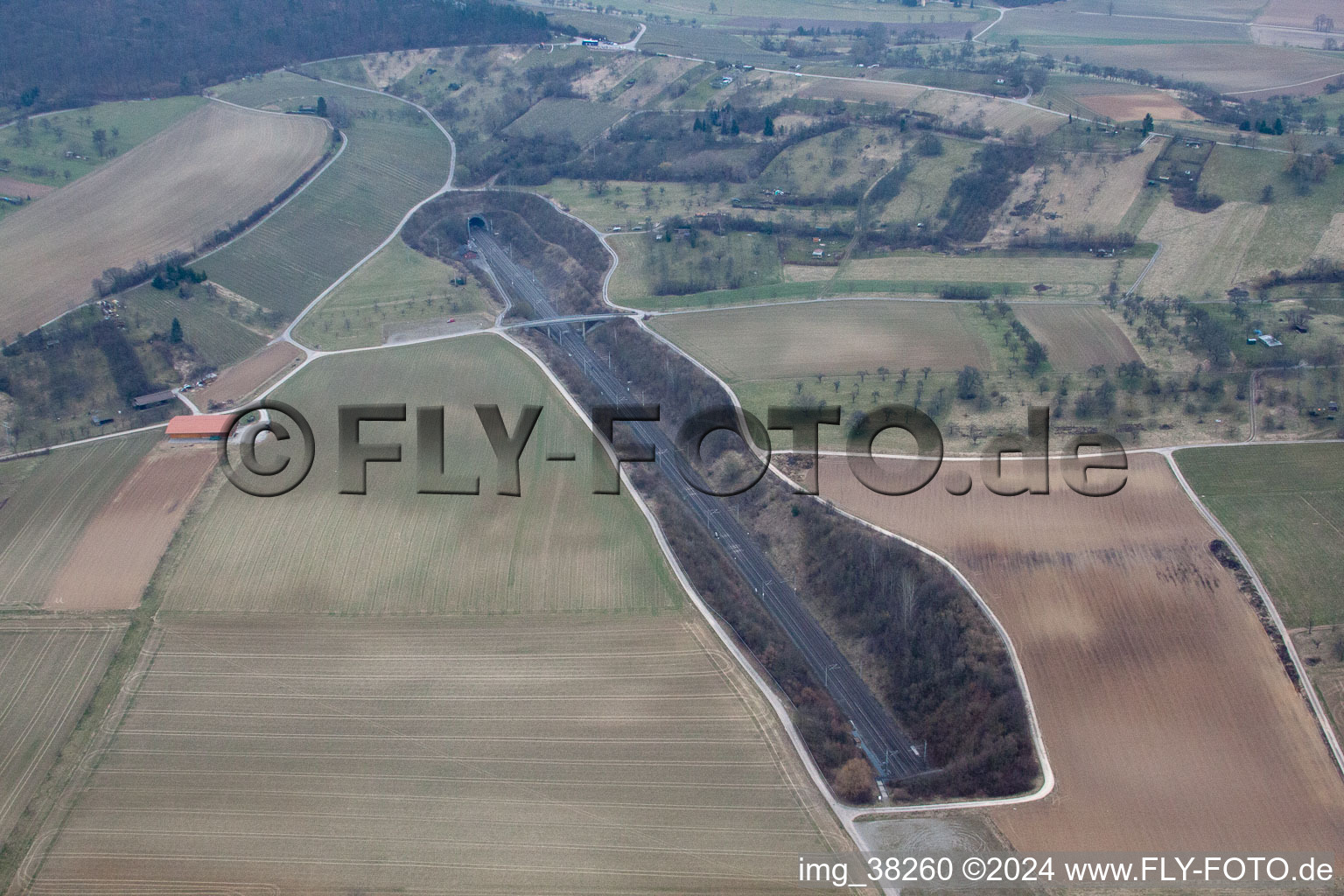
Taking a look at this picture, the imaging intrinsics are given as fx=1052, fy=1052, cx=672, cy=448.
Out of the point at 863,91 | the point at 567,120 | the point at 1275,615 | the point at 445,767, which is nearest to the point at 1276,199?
the point at 863,91

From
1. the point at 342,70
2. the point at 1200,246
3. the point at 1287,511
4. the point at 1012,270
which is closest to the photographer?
the point at 1287,511

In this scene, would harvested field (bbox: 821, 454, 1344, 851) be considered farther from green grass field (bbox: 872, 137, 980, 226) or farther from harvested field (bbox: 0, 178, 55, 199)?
harvested field (bbox: 0, 178, 55, 199)

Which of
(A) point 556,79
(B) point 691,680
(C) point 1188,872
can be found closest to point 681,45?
(A) point 556,79

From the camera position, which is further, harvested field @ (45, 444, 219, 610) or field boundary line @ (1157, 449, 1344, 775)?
harvested field @ (45, 444, 219, 610)

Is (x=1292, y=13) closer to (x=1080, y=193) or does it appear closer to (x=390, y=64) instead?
(x=1080, y=193)

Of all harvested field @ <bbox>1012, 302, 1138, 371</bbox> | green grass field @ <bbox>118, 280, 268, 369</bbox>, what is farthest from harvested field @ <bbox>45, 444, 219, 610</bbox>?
harvested field @ <bbox>1012, 302, 1138, 371</bbox>

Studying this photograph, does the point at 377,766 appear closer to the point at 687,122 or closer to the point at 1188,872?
the point at 1188,872

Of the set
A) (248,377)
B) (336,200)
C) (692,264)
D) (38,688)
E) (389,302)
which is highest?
(336,200)
